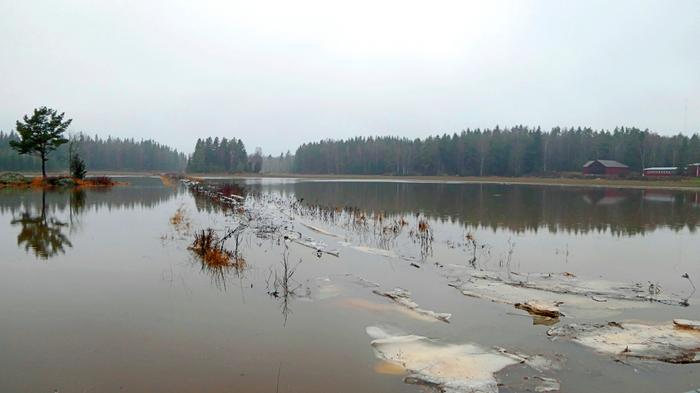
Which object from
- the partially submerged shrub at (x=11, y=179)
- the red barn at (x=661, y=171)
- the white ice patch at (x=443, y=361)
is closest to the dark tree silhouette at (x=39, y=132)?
the partially submerged shrub at (x=11, y=179)

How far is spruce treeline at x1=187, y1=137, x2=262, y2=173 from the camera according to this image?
113 m

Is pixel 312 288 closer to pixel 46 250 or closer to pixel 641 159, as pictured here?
pixel 46 250

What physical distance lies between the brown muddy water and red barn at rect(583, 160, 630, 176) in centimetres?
7166

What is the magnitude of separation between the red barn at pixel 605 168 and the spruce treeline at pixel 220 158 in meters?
75.2

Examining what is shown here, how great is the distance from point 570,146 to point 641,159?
14.0m

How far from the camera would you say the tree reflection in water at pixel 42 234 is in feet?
37.7

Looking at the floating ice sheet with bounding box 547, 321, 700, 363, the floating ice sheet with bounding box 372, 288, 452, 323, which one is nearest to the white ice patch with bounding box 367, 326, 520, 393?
the floating ice sheet with bounding box 372, 288, 452, 323

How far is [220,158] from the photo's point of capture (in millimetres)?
Result: 116562

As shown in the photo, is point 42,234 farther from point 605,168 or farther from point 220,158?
point 220,158

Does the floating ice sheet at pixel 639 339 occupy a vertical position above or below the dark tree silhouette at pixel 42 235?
below

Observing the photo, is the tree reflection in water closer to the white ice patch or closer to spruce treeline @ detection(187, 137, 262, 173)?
the white ice patch

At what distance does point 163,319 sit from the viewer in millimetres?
6832

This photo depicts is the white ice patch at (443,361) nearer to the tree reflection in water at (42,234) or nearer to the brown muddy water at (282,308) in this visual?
the brown muddy water at (282,308)

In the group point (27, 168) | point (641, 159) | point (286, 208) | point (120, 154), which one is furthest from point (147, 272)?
point (120, 154)
